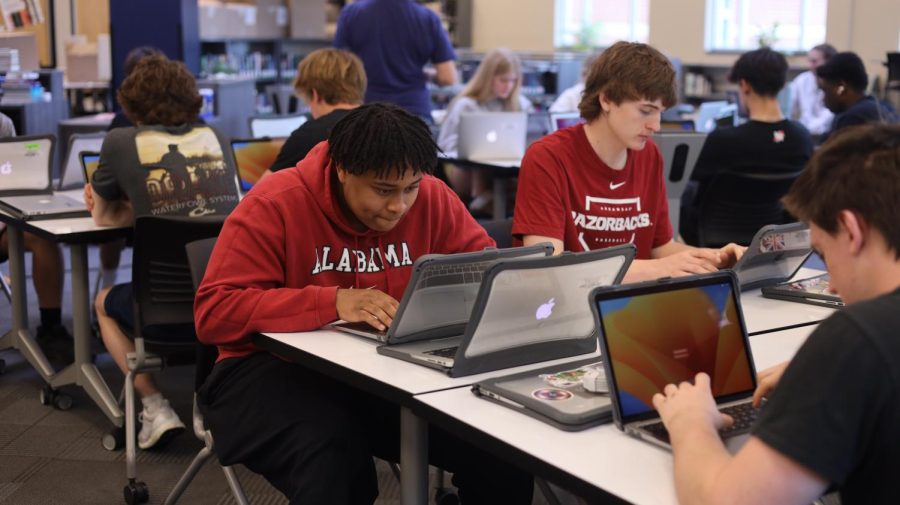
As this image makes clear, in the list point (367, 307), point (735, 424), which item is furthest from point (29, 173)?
point (735, 424)

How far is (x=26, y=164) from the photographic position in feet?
12.4

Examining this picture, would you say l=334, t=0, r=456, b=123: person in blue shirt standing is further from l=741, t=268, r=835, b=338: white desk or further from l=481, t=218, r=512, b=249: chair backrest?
l=741, t=268, r=835, b=338: white desk

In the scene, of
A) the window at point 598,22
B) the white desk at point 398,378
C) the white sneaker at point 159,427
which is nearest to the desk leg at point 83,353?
the white sneaker at point 159,427

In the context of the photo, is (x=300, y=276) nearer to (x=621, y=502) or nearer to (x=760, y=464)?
(x=621, y=502)

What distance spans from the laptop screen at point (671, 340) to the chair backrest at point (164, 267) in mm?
1569

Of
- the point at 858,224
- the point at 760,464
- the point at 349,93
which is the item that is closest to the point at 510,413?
the point at 760,464

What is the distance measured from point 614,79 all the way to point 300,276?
39.6 inches

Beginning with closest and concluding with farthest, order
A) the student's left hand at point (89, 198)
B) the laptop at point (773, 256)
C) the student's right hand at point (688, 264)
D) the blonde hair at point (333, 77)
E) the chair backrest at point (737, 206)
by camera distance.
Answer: the laptop at point (773, 256)
the student's right hand at point (688, 264)
the student's left hand at point (89, 198)
the blonde hair at point (333, 77)
the chair backrest at point (737, 206)

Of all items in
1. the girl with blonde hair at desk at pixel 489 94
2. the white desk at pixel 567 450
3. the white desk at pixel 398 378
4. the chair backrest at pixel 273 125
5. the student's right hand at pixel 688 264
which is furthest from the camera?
the girl with blonde hair at desk at pixel 489 94

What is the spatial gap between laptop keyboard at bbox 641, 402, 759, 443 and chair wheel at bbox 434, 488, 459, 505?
3.30 feet

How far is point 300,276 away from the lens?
208cm

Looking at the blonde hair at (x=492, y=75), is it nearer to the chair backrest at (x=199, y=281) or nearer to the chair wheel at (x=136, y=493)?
the chair wheel at (x=136, y=493)

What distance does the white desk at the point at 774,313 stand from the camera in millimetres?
2139

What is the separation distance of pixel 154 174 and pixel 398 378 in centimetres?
177
